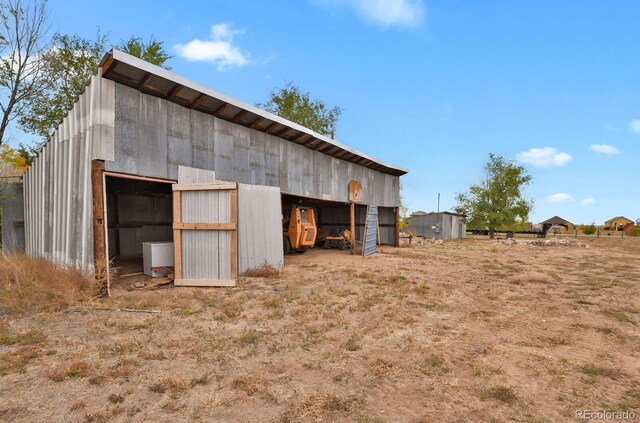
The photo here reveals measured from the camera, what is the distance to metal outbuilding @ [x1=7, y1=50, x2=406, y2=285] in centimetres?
788

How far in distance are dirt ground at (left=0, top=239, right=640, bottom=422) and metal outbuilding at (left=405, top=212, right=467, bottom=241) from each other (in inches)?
1055

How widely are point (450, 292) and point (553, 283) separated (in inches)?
163

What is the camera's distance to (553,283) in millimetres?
10148

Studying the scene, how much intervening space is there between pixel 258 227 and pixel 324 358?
6700 millimetres

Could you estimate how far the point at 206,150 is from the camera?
1029cm

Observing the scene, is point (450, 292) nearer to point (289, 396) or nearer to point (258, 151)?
point (289, 396)

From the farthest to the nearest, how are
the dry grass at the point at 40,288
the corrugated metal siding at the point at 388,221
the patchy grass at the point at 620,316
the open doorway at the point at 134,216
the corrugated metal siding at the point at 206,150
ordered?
1. the corrugated metal siding at the point at 388,221
2. the open doorway at the point at 134,216
3. the corrugated metal siding at the point at 206,150
4. the dry grass at the point at 40,288
5. the patchy grass at the point at 620,316

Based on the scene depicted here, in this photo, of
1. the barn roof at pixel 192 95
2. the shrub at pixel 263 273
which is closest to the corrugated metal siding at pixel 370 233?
the barn roof at pixel 192 95

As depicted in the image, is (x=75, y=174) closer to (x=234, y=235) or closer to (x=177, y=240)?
(x=177, y=240)

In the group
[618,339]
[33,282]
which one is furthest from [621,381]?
[33,282]

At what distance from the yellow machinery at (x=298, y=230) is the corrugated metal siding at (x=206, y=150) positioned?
1698mm

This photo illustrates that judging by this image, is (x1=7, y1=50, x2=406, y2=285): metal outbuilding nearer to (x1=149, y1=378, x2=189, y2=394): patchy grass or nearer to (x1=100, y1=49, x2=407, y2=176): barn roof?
(x1=100, y1=49, x2=407, y2=176): barn roof

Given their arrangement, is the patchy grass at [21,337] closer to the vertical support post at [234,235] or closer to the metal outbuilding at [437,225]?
the vertical support post at [234,235]

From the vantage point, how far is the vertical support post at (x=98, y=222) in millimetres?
7703
